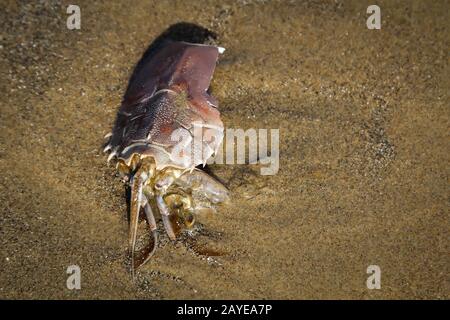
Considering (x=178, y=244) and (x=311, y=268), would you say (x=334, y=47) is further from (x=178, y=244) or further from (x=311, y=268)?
(x=178, y=244)

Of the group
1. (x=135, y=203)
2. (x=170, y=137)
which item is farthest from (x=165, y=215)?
(x=170, y=137)

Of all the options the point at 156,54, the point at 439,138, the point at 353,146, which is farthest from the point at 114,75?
the point at 439,138

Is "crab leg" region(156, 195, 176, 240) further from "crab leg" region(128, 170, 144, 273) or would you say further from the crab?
"crab leg" region(128, 170, 144, 273)

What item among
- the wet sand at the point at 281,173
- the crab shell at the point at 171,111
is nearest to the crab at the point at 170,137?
the crab shell at the point at 171,111
